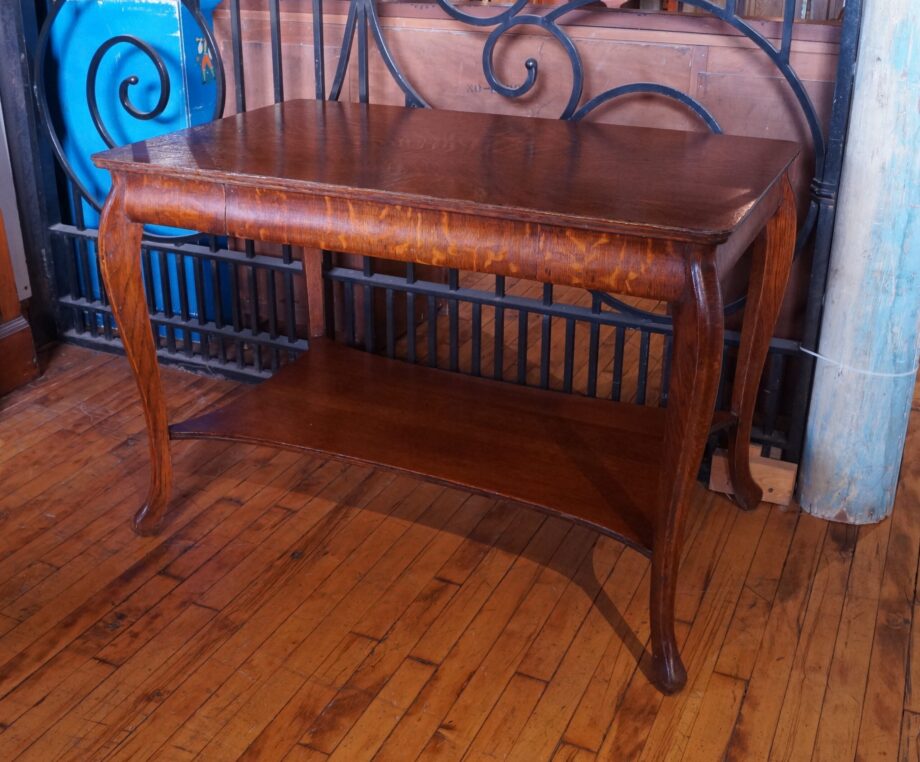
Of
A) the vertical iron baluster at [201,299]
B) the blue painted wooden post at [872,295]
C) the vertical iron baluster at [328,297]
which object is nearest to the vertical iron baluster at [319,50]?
the vertical iron baluster at [328,297]

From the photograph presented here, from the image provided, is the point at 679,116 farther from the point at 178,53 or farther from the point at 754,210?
the point at 178,53

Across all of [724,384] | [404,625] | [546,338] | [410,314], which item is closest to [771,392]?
[724,384]

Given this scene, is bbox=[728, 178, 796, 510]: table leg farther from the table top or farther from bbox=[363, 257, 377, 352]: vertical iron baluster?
bbox=[363, 257, 377, 352]: vertical iron baluster

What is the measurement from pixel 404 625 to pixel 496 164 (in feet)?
2.71

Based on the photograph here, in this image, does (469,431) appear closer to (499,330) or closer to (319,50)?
(499,330)

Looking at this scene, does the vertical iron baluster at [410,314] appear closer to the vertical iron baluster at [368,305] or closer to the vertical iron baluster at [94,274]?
the vertical iron baluster at [368,305]

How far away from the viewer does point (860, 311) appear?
204 centimetres

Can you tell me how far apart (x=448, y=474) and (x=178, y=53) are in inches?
54.3

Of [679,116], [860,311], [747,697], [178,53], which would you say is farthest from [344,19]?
[747,697]

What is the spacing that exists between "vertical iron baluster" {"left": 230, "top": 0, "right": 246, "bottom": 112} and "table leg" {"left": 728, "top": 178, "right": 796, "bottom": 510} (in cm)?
125

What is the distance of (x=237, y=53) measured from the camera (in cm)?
242

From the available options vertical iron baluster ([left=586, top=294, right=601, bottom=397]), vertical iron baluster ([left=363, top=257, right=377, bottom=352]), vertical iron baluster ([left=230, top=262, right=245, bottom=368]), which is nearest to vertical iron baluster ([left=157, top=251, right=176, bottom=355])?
vertical iron baluster ([left=230, top=262, right=245, bottom=368])

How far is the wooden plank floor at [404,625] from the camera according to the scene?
5.39 ft

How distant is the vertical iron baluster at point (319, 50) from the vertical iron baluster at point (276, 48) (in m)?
0.09
